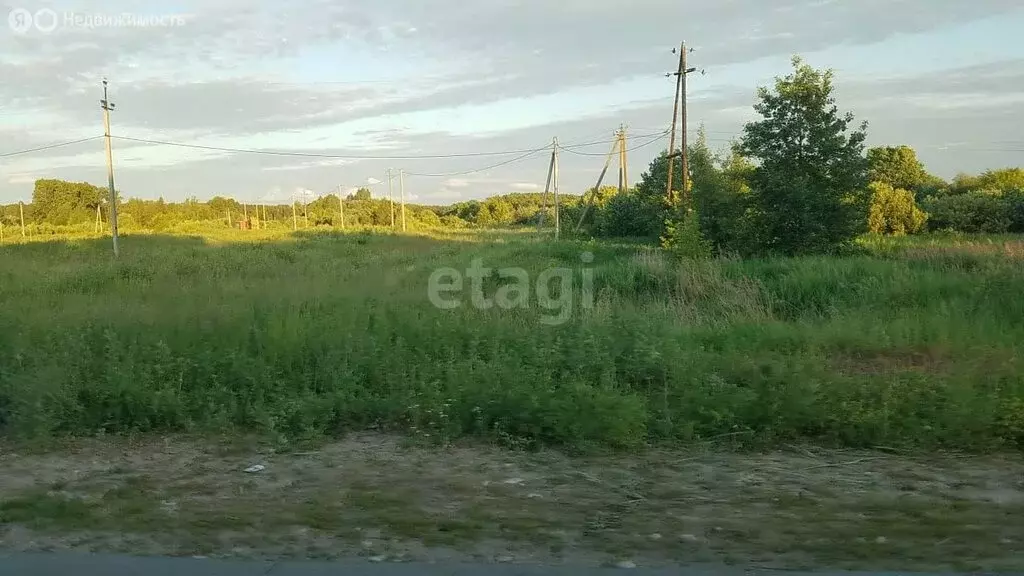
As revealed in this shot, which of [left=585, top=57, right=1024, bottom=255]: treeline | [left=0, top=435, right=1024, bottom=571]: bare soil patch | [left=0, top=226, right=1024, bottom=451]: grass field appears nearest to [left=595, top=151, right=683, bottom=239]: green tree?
[left=585, top=57, right=1024, bottom=255]: treeline

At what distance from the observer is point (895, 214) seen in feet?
130

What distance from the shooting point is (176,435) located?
21.2 feet

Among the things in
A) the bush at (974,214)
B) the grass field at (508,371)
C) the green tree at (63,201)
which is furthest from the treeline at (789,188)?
the green tree at (63,201)

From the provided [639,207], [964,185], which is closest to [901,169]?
[964,185]

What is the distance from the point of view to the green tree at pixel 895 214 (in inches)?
1532

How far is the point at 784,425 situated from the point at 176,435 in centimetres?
533

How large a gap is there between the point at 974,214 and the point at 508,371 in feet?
134

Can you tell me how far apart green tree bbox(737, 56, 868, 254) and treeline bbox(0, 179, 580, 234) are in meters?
40.5

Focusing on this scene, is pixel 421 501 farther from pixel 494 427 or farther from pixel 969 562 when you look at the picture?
pixel 969 562

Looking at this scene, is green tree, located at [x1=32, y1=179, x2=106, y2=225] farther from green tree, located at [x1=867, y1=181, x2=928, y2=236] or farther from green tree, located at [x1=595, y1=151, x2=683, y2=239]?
green tree, located at [x1=867, y1=181, x2=928, y2=236]

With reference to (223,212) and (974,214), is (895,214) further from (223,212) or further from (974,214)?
(223,212)

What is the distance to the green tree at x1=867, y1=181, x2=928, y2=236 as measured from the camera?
128 ft

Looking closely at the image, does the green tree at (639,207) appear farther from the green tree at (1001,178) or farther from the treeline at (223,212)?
the green tree at (1001,178)

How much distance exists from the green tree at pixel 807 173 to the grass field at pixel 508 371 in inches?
506
